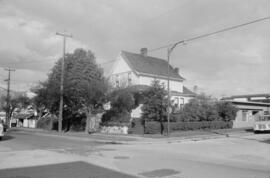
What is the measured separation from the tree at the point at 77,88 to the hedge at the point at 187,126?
7.27 metres

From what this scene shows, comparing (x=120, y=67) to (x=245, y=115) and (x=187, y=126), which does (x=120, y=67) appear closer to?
(x=187, y=126)

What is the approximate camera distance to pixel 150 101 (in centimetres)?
2780

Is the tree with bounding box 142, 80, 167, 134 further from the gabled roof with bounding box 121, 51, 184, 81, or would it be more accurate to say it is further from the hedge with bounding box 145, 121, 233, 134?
the gabled roof with bounding box 121, 51, 184, 81

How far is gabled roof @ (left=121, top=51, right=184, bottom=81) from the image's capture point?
133 feet

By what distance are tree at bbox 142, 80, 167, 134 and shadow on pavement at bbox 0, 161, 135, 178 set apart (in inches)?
717

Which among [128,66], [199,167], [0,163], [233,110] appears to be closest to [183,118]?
[233,110]

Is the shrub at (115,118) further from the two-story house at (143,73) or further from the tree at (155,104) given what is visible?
the two-story house at (143,73)

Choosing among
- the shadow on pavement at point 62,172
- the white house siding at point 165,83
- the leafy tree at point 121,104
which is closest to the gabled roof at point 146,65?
the white house siding at point 165,83

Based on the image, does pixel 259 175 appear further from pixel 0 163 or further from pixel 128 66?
pixel 128 66

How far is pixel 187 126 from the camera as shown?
1217 inches

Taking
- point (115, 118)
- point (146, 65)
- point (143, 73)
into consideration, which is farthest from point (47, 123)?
point (146, 65)

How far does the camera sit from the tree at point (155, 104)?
27.8 m

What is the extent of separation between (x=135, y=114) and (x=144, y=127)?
6400mm

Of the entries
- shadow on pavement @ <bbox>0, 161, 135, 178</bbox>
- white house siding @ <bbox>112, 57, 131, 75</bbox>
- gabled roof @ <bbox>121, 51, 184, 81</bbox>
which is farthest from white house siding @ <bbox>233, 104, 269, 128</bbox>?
shadow on pavement @ <bbox>0, 161, 135, 178</bbox>
